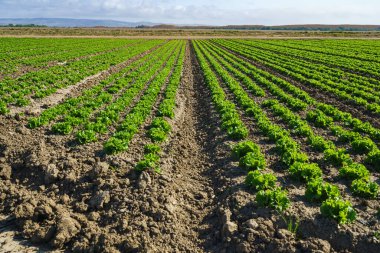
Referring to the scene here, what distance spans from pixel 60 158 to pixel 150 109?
6785 millimetres

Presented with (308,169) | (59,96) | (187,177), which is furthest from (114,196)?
(59,96)

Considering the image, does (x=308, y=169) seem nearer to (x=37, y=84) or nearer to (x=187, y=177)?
(x=187, y=177)

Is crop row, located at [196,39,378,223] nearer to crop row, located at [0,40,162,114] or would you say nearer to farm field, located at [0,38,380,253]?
farm field, located at [0,38,380,253]

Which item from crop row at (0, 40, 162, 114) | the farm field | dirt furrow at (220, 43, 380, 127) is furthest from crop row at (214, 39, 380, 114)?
crop row at (0, 40, 162, 114)

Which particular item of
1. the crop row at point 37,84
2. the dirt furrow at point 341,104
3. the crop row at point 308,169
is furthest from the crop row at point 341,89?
the crop row at point 37,84

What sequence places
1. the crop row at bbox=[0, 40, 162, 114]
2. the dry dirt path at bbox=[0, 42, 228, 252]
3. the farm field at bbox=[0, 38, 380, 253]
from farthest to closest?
the crop row at bbox=[0, 40, 162, 114] → the dry dirt path at bbox=[0, 42, 228, 252] → the farm field at bbox=[0, 38, 380, 253]

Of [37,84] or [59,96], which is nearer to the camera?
[59,96]

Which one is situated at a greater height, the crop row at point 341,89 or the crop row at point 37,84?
the crop row at point 37,84

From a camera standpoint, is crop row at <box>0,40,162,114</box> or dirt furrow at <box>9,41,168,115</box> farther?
crop row at <box>0,40,162,114</box>

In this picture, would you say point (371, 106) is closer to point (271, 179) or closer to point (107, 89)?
point (271, 179)

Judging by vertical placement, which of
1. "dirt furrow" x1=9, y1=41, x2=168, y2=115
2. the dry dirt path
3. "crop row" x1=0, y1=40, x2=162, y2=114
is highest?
"crop row" x1=0, y1=40, x2=162, y2=114

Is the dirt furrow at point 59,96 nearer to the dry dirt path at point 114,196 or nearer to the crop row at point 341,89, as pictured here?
the dry dirt path at point 114,196

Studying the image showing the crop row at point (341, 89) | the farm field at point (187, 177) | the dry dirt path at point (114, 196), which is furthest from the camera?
the crop row at point (341, 89)

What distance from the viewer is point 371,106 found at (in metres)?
16.9
